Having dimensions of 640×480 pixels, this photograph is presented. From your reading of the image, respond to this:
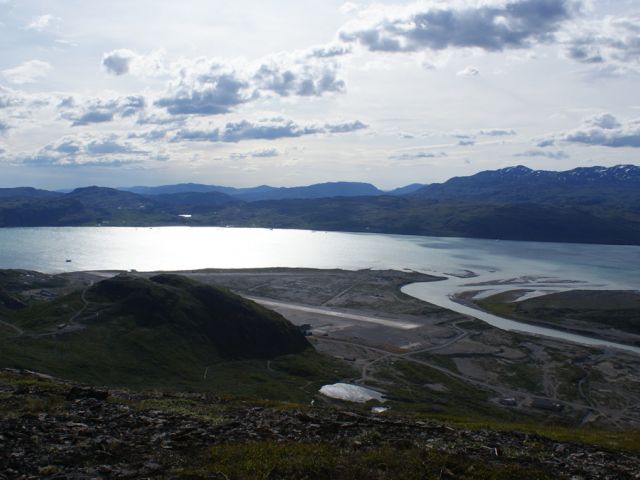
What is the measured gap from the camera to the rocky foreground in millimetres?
20219

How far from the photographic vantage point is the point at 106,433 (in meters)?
23.9

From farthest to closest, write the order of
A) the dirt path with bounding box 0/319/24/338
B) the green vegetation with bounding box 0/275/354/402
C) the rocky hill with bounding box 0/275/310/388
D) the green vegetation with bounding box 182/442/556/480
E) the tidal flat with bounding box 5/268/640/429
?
the dirt path with bounding box 0/319/24/338, the tidal flat with bounding box 5/268/640/429, the rocky hill with bounding box 0/275/310/388, the green vegetation with bounding box 0/275/354/402, the green vegetation with bounding box 182/442/556/480

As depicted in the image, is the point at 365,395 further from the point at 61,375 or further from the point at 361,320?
the point at 361,320

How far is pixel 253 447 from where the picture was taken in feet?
73.4

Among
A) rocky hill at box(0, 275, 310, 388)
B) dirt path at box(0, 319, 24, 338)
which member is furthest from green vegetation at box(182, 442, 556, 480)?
dirt path at box(0, 319, 24, 338)

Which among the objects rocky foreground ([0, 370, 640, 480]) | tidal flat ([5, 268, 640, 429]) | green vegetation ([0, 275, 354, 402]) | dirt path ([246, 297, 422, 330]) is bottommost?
tidal flat ([5, 268, 640, 429])

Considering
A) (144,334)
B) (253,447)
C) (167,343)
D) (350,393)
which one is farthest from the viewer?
(144,334)

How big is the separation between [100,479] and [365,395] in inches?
3198

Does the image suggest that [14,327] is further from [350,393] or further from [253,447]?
[253,447]

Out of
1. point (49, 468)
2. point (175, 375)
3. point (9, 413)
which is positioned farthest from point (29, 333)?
point (49, 468)

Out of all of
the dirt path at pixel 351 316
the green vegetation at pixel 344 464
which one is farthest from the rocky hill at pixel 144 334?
the green vegetation at pixel 344 464

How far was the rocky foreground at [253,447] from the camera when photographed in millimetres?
20219

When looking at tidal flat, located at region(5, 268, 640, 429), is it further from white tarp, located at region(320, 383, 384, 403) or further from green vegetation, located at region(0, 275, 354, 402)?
green vegetation, located at region(0, 275, 354, 402)

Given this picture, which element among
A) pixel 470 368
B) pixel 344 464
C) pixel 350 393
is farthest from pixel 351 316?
pixel 344 464
